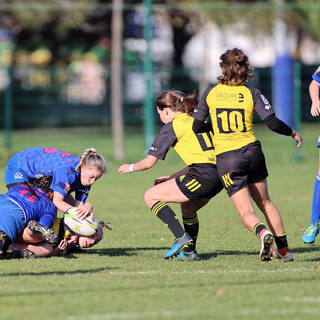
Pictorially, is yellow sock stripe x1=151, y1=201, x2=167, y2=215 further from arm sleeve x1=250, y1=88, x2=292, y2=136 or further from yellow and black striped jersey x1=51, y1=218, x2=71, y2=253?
arm sleeve x1=250, y1=88, x2=292, y2=136

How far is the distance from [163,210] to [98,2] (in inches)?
1029

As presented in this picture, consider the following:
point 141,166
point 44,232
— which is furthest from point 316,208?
point 44,232

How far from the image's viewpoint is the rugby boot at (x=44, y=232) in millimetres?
7656

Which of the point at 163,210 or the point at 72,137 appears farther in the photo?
the point at 72,137

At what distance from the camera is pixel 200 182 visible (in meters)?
7.73

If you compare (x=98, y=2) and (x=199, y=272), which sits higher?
(x=98, y=2)

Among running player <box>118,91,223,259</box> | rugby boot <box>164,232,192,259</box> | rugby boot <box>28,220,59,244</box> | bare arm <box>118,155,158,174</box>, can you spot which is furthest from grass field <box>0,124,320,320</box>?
bare arm <box>118,155,158,174</box>

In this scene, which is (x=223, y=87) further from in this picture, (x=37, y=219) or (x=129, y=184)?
(x=129, y=184)

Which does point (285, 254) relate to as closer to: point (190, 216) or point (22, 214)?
point (190, 216)

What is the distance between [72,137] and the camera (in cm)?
2912

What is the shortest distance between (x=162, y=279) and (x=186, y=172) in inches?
60.9

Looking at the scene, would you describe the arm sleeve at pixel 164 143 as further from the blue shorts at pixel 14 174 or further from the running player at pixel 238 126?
the blue shorts at pixel 14 174

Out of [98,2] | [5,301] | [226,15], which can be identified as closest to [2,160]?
[226,15]

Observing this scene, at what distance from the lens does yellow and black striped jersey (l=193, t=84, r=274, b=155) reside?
289 inches
